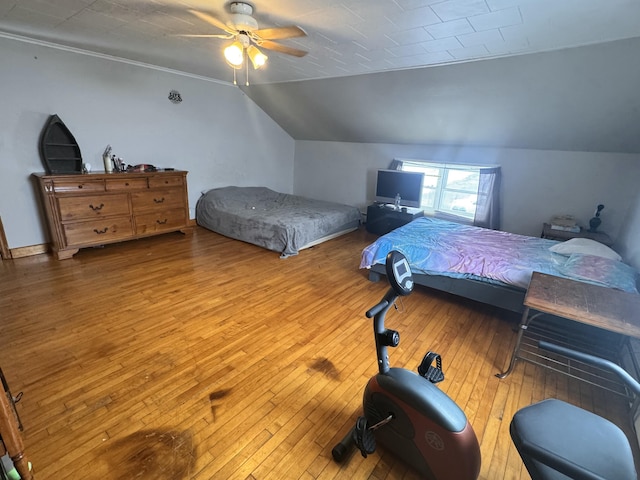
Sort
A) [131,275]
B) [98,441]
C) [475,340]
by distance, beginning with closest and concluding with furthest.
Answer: [98,441] < [475,340] < [131,275]

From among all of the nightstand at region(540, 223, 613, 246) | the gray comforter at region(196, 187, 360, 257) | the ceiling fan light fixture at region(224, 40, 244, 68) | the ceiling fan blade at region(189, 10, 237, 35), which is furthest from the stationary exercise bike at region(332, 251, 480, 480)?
the nightstand at region(540, 223, 613, 246)

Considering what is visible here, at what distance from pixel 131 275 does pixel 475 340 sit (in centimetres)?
340

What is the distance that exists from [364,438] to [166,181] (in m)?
4.09

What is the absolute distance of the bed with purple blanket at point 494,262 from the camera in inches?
95.7

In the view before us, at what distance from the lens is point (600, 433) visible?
1.04 m

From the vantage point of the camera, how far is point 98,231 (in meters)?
3.68

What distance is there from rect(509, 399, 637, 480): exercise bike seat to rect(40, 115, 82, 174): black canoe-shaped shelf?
15.6 feet

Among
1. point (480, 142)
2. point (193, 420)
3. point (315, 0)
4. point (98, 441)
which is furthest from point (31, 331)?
point (480, 142)

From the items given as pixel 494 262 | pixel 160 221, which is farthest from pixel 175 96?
pixel 494 262

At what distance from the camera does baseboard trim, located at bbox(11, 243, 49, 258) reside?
3.48 m

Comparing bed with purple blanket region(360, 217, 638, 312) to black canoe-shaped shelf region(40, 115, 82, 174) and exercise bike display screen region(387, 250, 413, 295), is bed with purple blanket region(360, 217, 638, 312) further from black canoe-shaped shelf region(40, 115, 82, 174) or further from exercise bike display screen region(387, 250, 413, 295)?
black canoe-shaped shelf region(40, 115, 82, 174)

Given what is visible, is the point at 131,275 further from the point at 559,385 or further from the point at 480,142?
the point at 480,142

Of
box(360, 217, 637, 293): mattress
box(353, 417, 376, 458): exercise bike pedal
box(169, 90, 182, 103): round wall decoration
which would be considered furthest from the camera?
box(169, 90, 182, 103): round wall decoration

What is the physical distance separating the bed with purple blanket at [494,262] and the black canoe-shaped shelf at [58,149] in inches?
147
